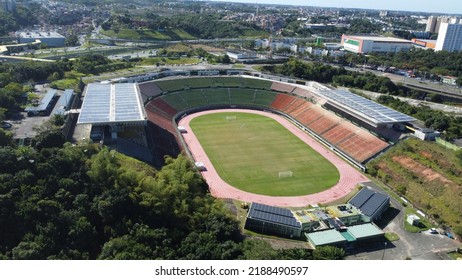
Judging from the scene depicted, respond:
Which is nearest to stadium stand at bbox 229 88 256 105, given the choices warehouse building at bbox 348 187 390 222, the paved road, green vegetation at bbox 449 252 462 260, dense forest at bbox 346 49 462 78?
warehouse building at bbox 348 187 390 222

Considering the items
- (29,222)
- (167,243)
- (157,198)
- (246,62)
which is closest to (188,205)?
(157,198)

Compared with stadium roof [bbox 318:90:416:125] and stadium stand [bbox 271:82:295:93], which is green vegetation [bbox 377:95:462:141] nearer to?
stadium roof [bbox 318:90:416:125]

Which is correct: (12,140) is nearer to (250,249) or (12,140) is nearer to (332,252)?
(250,249)

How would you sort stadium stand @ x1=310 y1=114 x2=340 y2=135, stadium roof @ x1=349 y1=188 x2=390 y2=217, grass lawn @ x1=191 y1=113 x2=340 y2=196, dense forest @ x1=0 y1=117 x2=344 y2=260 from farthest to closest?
stadium stand @ x1=310 y1=114 x2=340 y2=135 → grass lawn @ x1=191 y1=113 x2=340 y2=196 → stadium roof @ x1=349 y1=188 x2=390 y2=217 → dense forest @ x1=0 y1=117 x2=344 y2=260

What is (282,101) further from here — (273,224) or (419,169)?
(273,224)

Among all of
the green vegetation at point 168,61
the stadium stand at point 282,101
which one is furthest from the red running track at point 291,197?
the green vegetation at point 168,61

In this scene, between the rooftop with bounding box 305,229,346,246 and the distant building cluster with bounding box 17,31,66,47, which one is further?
the distant building cluster with bounding box 17,31,66,47

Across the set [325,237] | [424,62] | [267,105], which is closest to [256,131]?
[267,105]
